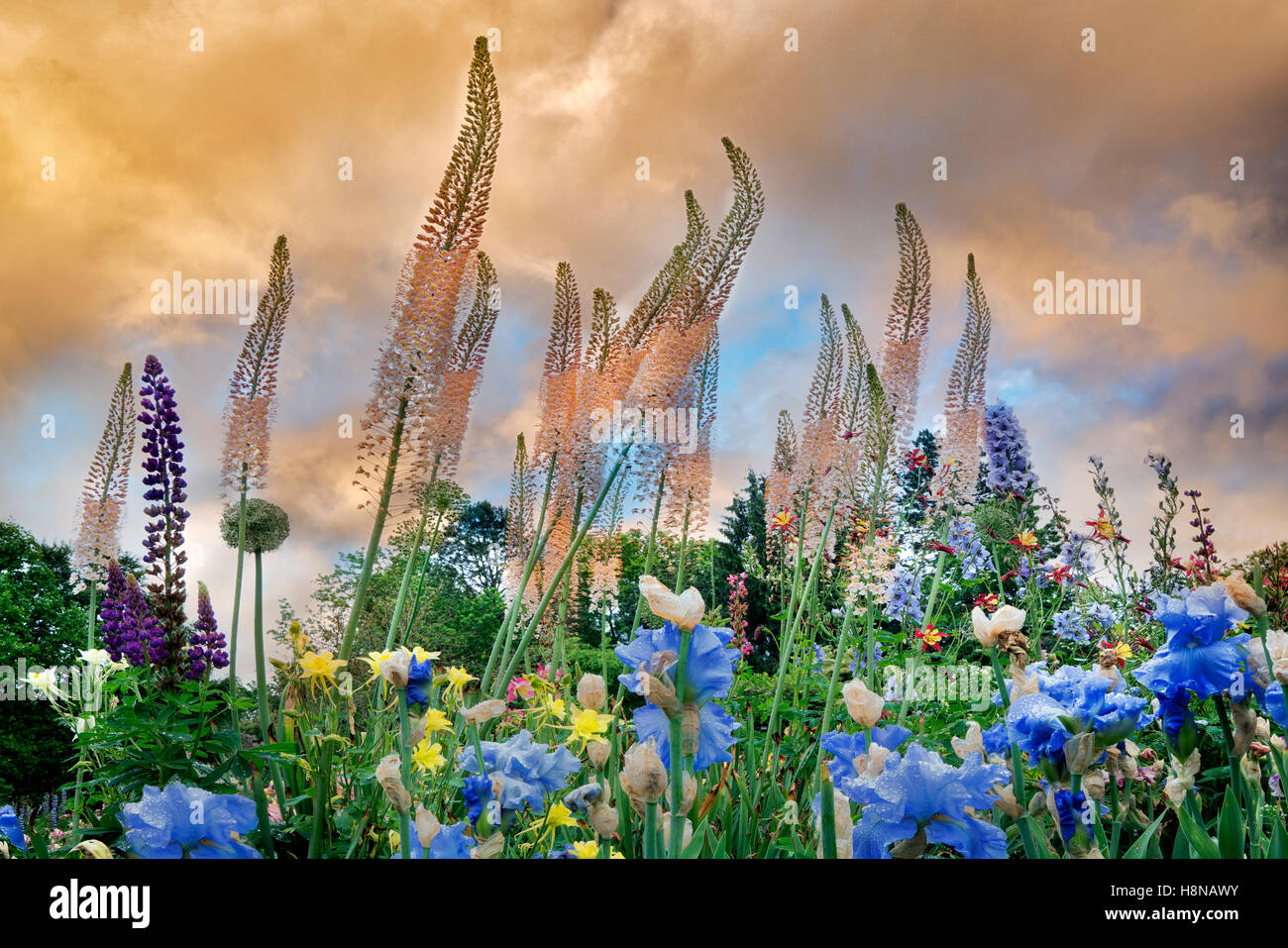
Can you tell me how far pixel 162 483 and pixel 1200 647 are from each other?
11.4 ft

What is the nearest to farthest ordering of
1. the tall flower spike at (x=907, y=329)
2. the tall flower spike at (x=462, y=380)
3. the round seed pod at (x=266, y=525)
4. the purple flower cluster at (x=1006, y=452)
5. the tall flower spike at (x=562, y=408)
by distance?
the tall flower spike at (x=462, y=380), the round seed pod at (x=266, y=525), the tall flower spike at (x=562, y=408), the tall flower spike at (x=907, y=329), the purple flower cluster at (x=1006, y=452)

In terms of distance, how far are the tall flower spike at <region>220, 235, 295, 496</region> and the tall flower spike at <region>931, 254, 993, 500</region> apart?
3.88m

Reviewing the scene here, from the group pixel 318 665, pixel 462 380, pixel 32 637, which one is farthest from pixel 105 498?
pixel 32 637

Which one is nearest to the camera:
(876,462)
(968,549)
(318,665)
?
(318,665)

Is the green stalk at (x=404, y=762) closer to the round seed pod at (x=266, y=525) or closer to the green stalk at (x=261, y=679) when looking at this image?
the green stalk at (x=261, y=679)

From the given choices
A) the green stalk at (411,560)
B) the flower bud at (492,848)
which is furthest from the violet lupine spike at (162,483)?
the flower bud at (492,848)

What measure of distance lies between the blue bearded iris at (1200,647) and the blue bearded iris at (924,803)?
48 cm

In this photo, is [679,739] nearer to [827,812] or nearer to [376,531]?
[827,812]

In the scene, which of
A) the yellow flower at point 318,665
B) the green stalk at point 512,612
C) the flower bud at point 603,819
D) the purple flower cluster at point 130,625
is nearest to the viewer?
the flower bud at point 603,819

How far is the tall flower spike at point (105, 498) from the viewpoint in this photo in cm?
546

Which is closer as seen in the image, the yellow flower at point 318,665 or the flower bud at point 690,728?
the flower bud at point 690,728

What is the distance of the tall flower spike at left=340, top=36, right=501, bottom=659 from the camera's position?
3283 mm

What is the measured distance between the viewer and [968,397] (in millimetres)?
5465
